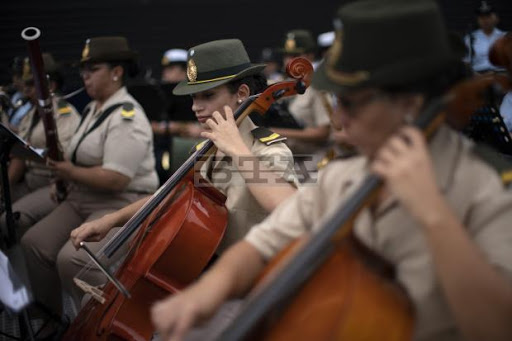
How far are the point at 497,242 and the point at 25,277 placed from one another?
273 centimetres

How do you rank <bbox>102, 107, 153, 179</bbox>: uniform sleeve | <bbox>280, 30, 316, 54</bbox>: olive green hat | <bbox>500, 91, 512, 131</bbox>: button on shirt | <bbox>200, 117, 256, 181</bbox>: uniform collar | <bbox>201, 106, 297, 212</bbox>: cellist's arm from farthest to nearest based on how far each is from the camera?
<bbox>280, 30, 316, 54</bbox>: olive green hat → <bbox>102, 107, 153, 179</bbox>: uniform sleeve → <bbox>500, 91, 512, 131</bbox>: button on shirt → <bbox>200, 117, 256, 181</bbox>: uniform collar → <bbox>201, 106, 297, 212</bbox>: cellist's arm

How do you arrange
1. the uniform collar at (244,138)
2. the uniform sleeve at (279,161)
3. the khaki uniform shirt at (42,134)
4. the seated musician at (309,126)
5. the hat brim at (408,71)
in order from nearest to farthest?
the hat brim at (408,71) < the uniform sleeve at (279,161) < the uniform collar at (244,138) < the khaki uniform shirt at (42,134) < the seated musician at (309,126)

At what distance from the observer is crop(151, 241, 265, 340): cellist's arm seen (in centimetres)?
122

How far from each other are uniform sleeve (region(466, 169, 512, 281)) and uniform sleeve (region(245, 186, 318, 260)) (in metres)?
0.38

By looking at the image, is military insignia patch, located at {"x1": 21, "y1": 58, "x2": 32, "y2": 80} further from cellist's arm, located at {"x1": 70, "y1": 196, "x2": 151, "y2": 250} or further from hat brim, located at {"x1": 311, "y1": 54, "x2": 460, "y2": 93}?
hat brim, located at {"x1": 311, "y1": 54, "x2": 460, "y2": 93}

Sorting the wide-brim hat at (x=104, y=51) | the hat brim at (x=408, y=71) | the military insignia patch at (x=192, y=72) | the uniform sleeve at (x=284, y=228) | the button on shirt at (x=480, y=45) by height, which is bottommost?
the button on shirt at (x=480, y=45)

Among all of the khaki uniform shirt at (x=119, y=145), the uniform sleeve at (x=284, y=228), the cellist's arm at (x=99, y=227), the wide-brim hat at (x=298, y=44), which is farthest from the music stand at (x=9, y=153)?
the wide-brim hat at (x=298, y=44)

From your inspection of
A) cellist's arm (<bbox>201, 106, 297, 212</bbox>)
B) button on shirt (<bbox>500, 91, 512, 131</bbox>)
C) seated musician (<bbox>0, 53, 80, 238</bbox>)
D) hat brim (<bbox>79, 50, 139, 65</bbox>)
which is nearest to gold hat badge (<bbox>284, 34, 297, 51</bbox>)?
seated musician (<bbox>0, 53, 80, 238</bbox>)

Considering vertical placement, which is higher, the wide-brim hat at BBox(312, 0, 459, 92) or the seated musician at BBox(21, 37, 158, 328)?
the wide-brim hat at BBox(312, 0, 459, 92)

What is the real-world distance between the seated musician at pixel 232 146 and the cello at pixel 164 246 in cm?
9

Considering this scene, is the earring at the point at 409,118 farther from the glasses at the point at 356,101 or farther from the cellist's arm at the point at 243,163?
the cellist's arm at the point at 243,163

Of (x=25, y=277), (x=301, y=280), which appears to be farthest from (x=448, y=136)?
(x=25, y=277)

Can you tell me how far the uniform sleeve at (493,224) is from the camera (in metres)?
1.11

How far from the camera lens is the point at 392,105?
46.4 inches
